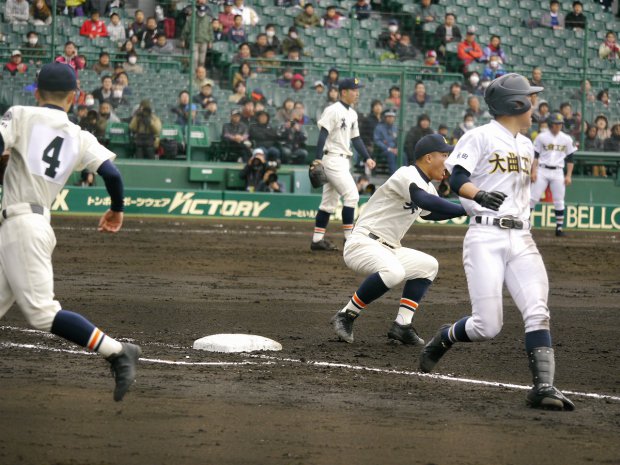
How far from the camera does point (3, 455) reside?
510cm

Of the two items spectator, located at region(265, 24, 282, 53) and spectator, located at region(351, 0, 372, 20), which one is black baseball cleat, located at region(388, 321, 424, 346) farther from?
spectator, located at region(351, 0, 372, 20)

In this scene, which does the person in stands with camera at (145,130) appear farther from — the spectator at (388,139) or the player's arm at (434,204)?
the player's arm at (434,204)

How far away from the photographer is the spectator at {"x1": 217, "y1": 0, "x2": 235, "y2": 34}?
24000 mm

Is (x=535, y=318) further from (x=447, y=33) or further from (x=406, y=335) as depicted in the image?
(x=447, y=33)

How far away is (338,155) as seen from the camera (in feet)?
54.4

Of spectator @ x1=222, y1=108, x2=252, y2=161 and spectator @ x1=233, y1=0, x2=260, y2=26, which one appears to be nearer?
spectator @ x1=222, y1=108, x2=252, y2=161

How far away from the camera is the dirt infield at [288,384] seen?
17.7ft

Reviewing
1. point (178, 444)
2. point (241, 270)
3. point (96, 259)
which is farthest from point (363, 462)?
point (96, 259)

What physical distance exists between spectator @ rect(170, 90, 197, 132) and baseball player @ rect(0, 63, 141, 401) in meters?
16.4

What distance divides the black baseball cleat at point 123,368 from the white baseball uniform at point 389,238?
10.2ft

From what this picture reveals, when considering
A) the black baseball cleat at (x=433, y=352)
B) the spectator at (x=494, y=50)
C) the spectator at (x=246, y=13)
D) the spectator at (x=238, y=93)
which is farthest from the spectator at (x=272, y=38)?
the black baseball cleat at (x=433, y=352)

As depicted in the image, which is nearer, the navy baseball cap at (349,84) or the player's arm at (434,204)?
the player's arm at (434,204)

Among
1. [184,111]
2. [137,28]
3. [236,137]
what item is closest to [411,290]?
[236,137]

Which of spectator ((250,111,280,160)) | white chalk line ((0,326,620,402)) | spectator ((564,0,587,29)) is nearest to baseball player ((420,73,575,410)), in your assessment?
white chalk line ((0,326,620,402))
